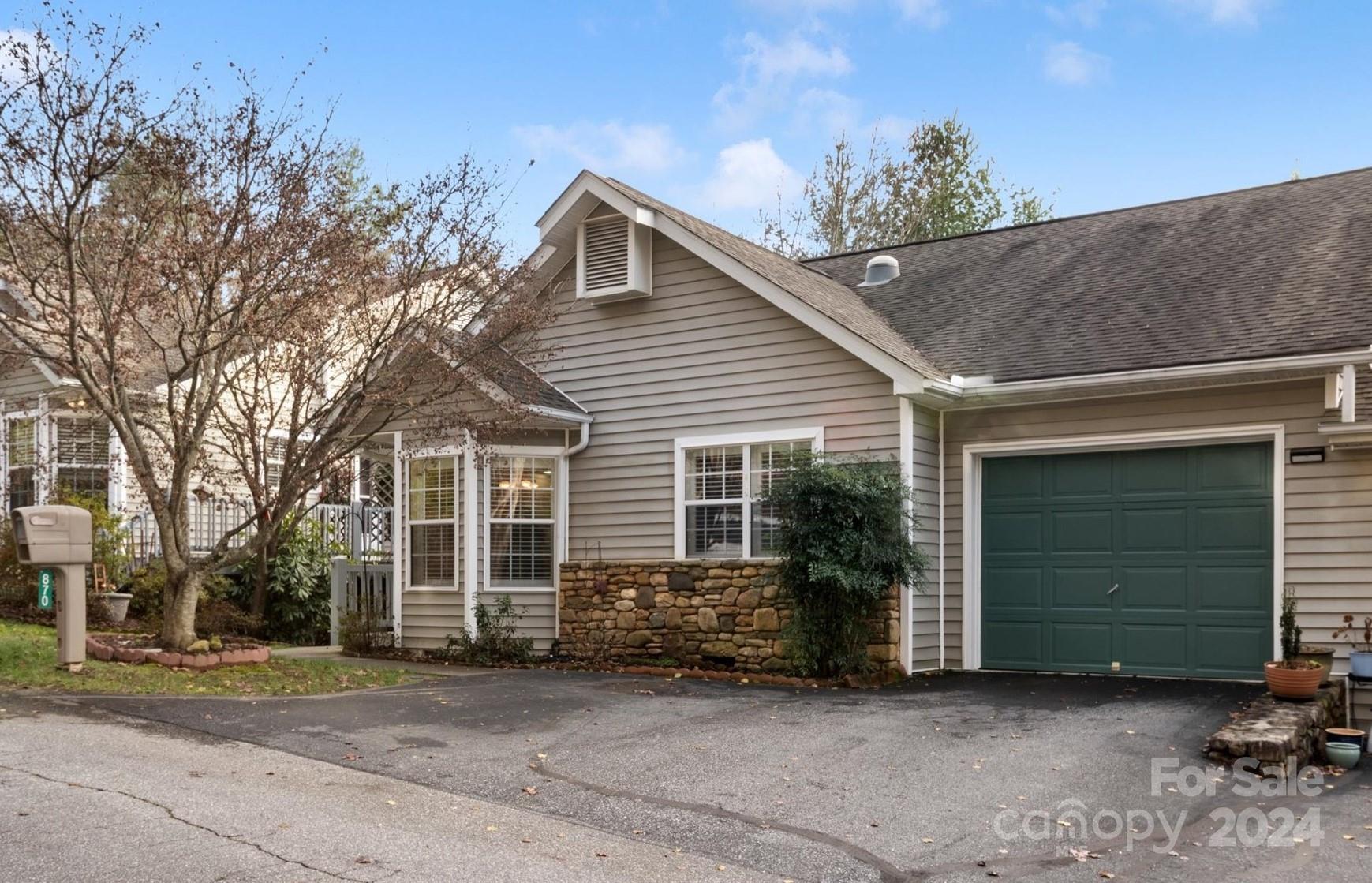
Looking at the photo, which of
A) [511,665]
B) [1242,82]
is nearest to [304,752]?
[511,665]

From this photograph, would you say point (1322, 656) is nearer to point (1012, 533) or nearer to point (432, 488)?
point (1012, 533)

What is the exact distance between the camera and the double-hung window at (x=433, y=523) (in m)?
13.7

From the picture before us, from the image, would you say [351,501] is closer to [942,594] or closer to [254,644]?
[254,644]

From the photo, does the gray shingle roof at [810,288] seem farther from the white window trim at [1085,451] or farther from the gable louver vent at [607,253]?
the white window trim at [1085,451]

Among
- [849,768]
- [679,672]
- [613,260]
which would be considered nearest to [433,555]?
[679,672]

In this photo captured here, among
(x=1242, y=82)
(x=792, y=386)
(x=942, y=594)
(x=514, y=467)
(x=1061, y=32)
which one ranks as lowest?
(x=942, y=594)

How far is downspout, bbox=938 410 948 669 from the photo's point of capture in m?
12.1

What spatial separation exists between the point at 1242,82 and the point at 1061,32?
168 inches

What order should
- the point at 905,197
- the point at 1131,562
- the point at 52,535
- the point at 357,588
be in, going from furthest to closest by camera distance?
the point at 905,197
the point at 357,588
the point at 1131,562
the point at 52,535

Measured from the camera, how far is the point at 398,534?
1405cm

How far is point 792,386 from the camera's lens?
40.9ft

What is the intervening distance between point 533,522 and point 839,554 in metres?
4.27

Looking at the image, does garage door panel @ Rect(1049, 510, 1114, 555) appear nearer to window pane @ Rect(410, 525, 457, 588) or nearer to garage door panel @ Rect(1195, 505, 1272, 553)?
garage door panel @ Rect(1195, 505, 1272, 553)

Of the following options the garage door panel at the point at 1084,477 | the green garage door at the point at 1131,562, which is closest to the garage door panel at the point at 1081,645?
the green garage door at the point at 1131,562
